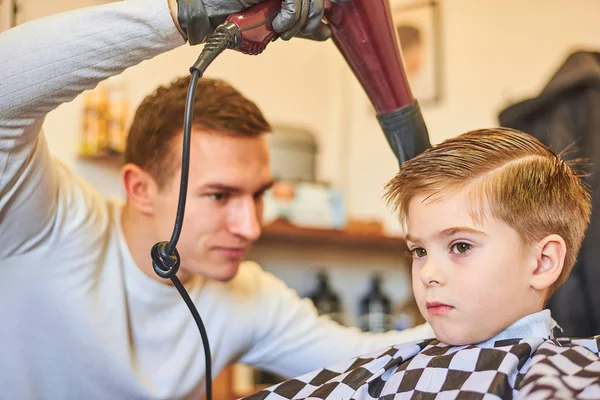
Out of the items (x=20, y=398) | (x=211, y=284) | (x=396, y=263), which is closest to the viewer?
(x=20, y=398)

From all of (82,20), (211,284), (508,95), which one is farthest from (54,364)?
(508,95)

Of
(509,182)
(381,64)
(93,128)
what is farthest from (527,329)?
(93,128)

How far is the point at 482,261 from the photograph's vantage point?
84 cm

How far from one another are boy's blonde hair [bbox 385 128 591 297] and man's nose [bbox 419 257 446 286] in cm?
8

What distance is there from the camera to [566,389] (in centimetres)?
67

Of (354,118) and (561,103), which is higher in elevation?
(354,118)

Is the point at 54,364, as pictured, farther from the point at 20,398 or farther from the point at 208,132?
the point at 208,132

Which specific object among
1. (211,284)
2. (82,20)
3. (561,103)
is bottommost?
(211,284)

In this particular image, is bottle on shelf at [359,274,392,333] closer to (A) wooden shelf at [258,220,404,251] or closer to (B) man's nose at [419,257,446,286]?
(A) wooden shelf at [258,220,404,251]

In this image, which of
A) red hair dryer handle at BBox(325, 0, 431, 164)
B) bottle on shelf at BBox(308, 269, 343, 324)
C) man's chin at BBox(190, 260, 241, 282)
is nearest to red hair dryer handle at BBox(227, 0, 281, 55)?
red hair dryer handle at BBox(325, 0, 431, 164)

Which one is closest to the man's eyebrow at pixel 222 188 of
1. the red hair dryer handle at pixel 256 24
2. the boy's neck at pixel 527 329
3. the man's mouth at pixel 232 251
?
the man's mouth at pixel 232 251

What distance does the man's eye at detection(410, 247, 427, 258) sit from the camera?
36.1 inches

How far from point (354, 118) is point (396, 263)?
637 millimetres

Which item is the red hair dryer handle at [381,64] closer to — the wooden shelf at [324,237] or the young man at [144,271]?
the young man at [144,271]
